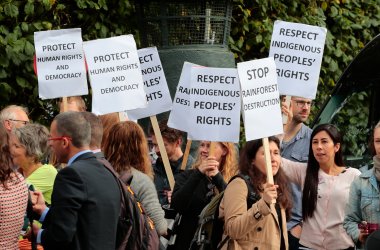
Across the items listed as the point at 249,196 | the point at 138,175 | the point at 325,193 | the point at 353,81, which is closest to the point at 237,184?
the point at 249,196

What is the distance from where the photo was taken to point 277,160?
8930 mm

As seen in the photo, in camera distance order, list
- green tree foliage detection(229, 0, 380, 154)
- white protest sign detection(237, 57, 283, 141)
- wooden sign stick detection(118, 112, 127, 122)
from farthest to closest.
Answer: green tree foliage detection(229, 0, 380, 154), wooden sign stick detection(118, 112, 127, 122), white protest sign detection(237, 57, 283, 141)

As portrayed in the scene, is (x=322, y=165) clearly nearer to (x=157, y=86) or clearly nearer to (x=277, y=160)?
(x=277, y=160)

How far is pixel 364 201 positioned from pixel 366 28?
880 cm

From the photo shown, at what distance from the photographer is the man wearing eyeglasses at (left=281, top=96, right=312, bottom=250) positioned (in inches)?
392

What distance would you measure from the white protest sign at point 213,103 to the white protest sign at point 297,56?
1.31 meters

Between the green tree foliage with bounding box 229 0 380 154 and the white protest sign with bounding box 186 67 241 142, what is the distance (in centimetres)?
451

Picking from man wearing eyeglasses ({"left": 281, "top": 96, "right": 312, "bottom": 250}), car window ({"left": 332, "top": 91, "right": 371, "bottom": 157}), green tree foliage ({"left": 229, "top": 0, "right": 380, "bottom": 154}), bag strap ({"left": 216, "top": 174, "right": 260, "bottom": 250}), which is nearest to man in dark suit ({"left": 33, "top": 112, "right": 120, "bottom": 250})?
bag strap ({"left": 216, "top": 174, "right": 260, "bottom": 250})

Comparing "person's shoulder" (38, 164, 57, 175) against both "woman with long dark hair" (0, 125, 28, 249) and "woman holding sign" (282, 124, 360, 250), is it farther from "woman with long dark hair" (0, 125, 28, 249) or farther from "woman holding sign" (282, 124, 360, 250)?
"woman holding sign" (282, 124, 360, 250)

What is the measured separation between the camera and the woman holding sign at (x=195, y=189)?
30.5 feet

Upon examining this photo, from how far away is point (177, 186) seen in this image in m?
9.50

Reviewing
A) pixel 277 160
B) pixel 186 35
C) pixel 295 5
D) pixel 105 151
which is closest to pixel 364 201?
pixel 277 160

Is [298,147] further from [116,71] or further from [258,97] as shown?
[258,97]

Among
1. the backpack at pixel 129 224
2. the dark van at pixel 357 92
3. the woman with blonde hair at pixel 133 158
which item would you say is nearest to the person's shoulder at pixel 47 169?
the woman with blonde hair at pixel 133 158
